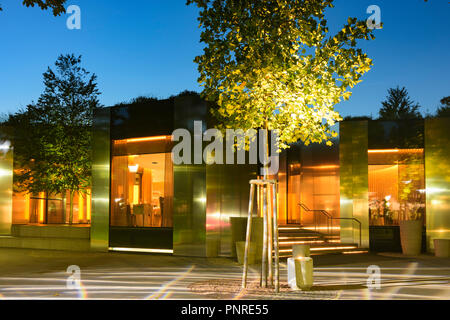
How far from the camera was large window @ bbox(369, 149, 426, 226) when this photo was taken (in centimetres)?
1686

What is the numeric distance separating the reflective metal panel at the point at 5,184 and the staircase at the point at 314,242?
11.2 metres

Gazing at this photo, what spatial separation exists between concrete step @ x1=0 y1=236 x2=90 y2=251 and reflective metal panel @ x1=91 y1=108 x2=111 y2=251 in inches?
24.9

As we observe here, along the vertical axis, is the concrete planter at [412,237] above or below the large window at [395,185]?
below

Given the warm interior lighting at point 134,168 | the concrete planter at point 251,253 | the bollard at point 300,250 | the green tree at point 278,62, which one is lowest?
the concrete planter at point 251,253

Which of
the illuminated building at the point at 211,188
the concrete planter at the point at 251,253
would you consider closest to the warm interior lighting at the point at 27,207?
the illuminated building at the point at 211,188

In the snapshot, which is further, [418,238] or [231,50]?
[418,238]

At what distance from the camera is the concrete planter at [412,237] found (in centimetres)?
1592

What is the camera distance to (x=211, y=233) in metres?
14.7

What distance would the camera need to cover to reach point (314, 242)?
1617 centimetres

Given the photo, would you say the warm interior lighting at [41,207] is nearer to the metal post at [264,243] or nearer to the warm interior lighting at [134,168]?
the warm interior lighting at [134,168]

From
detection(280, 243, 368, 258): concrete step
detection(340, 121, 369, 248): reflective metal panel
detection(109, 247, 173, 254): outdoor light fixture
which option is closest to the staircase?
detection(280, 243, 368, 258): concrete step
